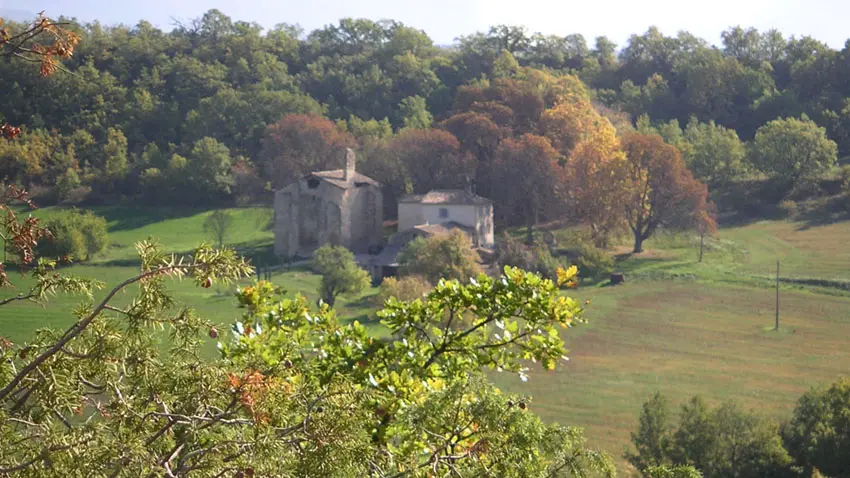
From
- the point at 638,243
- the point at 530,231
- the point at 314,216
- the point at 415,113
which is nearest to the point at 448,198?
the point at 530,231

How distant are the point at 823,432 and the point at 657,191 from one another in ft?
108

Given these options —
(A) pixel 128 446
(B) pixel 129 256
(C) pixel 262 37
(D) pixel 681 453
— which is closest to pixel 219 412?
(A) pixel 128 446

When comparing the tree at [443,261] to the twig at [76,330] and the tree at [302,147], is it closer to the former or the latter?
the tree at [302,147]

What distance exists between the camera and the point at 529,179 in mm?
53062

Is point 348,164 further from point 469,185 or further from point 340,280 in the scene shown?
point 340,280

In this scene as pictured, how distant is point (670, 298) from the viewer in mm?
38125

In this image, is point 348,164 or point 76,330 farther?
point 348,164

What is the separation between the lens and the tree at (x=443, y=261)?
127 ft

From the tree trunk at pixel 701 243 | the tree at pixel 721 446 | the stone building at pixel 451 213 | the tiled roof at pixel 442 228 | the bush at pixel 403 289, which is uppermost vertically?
the stone building at pixel 451 213

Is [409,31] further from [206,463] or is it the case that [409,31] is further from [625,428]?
[206,463]

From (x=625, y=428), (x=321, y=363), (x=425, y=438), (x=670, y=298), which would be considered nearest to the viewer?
(x=425, y=438)

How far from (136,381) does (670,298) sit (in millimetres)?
35400

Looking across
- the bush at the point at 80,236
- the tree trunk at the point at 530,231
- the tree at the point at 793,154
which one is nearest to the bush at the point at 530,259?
the tree trunk at the point at 530,231

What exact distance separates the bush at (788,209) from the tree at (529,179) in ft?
40.0
